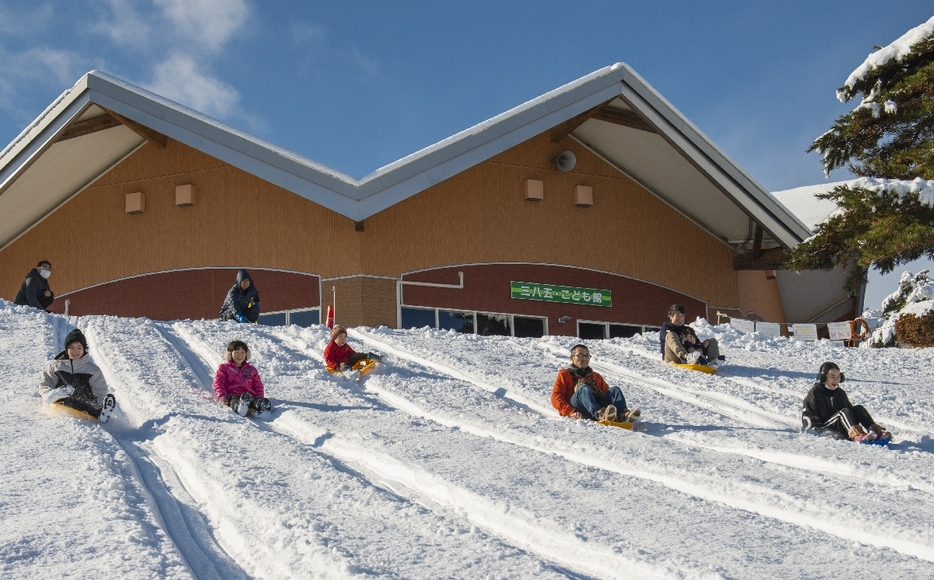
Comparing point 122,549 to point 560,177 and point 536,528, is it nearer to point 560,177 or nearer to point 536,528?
point 536,528

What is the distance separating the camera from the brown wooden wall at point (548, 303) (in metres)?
18.6

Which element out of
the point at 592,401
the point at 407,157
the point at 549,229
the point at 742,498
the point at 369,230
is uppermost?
the point at 407,157

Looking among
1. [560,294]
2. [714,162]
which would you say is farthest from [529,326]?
[714,162]

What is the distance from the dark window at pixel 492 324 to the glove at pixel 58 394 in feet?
38.6

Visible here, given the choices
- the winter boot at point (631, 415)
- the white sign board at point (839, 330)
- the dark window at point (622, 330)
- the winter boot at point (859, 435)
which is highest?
the dark window at point (622, 330)

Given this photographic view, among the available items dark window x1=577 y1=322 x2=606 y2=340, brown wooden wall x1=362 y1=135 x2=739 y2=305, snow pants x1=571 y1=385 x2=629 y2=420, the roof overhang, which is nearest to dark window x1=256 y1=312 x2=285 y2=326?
brown wooden wall x1=362 y1=135 x2=739 y2=305

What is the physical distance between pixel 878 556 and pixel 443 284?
48.0 feet

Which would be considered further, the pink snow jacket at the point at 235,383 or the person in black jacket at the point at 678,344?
the person in black jacket at the point at 678,344

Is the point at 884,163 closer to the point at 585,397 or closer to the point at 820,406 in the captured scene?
the point at 820,406

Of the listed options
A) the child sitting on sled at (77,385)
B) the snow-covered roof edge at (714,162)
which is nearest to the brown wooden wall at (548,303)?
the snow-covered roof edge at (714,162)

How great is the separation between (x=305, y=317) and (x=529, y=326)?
461 cm

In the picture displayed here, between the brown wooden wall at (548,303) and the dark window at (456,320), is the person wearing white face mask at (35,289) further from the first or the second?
the dark window at (456,320)

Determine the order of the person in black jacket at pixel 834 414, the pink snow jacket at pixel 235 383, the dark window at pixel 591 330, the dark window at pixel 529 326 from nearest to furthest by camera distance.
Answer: the person in black jacket at pixel 834 414 → the pink snow jacket at pixel 235 383 → the dark window at pixel 529 326 → the dark window at pixel 591 330

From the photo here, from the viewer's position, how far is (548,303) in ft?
65.1
